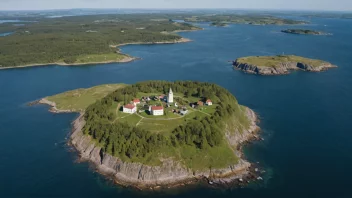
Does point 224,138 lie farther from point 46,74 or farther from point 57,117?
point 46,74

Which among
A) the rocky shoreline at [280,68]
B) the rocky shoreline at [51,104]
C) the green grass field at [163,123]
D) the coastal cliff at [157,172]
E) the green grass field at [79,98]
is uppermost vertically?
the green grass field at [163,123]

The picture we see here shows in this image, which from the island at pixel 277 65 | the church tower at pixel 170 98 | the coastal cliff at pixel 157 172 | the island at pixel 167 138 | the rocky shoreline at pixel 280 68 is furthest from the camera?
the island at pixel 277 65

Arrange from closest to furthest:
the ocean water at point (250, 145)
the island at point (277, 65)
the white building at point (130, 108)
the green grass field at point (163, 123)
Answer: the ocean water at point (250, 145) < the green grass field at point (163, 123) < the white building at point (130, 108) < the island at point (277, 65)

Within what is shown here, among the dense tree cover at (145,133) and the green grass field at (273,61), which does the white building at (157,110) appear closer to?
the dense tree cover at (145,133)

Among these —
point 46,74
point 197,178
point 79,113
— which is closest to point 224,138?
point 197,178

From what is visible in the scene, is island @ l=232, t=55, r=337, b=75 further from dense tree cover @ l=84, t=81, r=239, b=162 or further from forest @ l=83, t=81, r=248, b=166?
forest @ l=83, t=81, r=248, b=166

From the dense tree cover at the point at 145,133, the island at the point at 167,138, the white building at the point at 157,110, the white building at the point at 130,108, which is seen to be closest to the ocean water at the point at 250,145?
the island at the point at 167,138
